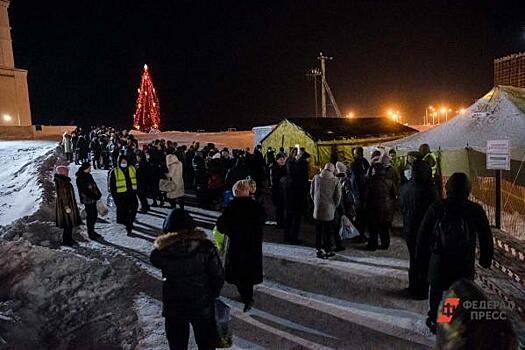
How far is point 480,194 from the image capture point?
38.9 feet

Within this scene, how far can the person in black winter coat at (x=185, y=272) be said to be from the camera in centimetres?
346

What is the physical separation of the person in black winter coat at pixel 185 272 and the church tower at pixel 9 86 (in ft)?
160

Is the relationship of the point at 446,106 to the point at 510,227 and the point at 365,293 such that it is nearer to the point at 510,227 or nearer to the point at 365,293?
the point at 510,227

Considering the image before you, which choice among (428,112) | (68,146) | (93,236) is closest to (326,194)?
(93,236)

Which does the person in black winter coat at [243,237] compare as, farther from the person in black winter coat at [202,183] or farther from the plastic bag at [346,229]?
the person in black winter coat at [202,183]

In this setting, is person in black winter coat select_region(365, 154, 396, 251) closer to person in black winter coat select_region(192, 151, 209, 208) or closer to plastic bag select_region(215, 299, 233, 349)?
plastic bag select_region(215, 299, 233, 349)

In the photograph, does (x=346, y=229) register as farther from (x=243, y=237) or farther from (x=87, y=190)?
(x=87, y=190)

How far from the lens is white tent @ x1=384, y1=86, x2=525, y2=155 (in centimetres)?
1019

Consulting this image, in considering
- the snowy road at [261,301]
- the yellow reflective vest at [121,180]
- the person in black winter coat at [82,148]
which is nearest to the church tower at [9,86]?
the person in black winter coat at [82,148]

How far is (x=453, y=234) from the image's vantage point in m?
4.03

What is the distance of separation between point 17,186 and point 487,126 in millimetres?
14807

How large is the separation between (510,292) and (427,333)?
5.84 feet

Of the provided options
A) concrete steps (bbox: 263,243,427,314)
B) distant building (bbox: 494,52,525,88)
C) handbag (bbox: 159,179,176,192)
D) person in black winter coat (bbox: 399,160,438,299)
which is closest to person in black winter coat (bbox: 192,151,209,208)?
handbag (bbox: 159,179,176,192)
